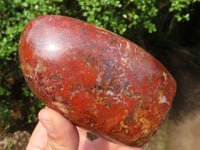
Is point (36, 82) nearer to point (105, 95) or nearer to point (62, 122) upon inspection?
point (62, 122)

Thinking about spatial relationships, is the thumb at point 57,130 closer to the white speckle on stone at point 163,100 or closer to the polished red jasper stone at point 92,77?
the polished red jasper stone at point 92,77

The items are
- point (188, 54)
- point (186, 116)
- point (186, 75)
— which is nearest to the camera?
point (186, 116)

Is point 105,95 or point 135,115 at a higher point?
point 105,95

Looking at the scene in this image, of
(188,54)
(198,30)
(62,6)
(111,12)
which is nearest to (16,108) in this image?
(62,6)

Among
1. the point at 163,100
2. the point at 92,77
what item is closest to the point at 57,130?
the point at 92,77

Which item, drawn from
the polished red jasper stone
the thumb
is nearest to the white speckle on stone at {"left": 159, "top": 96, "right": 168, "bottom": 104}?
the polished red jasper stone

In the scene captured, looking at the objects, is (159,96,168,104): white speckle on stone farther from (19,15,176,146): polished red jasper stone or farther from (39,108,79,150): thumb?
(39,108,79,150): thumb
